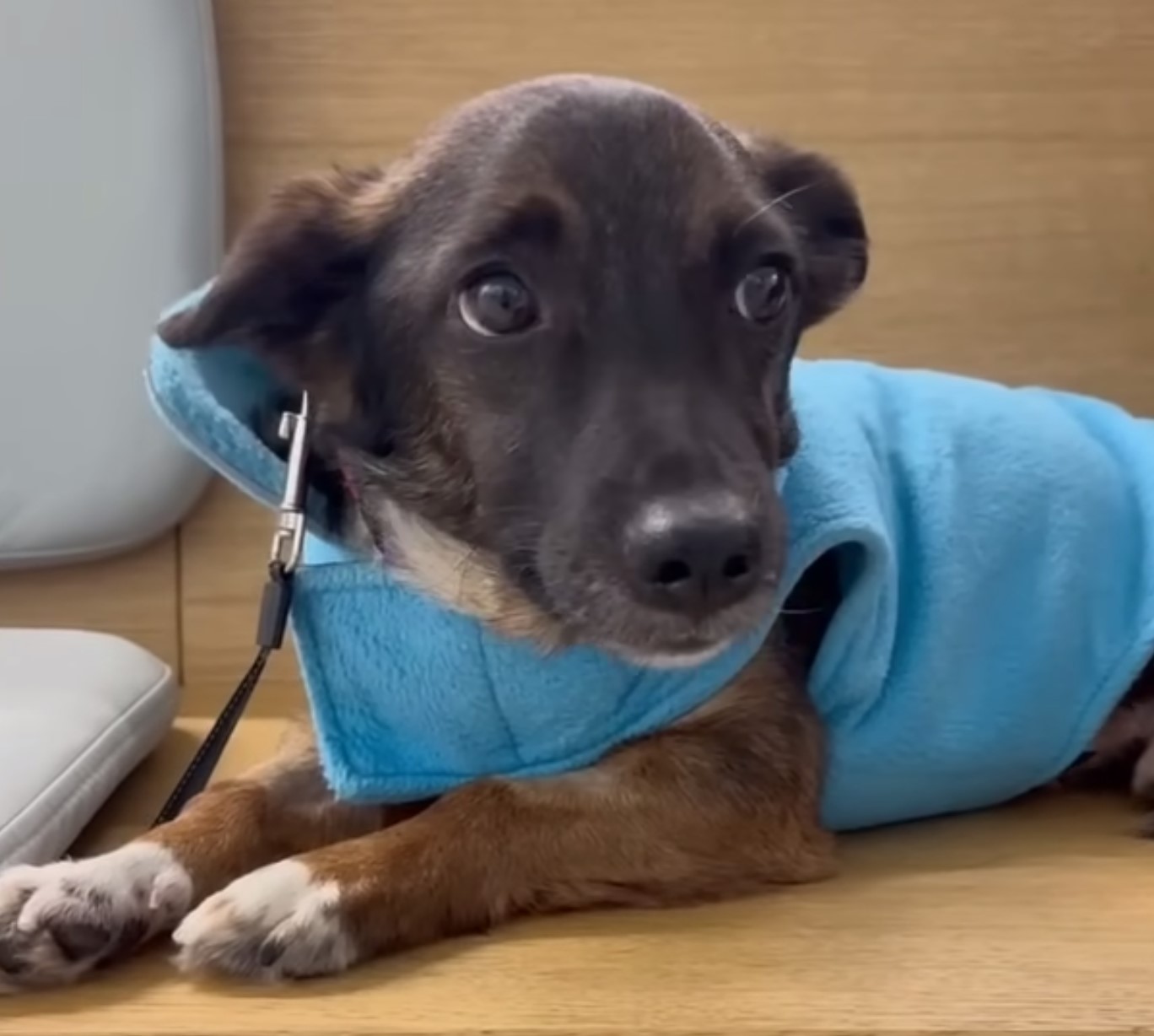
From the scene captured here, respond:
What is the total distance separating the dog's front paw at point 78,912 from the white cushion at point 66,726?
A: 95 mm

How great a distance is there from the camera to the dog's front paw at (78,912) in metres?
1.00

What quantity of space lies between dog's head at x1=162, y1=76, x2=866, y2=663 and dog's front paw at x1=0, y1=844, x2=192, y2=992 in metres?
0.28

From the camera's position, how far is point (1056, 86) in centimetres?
186

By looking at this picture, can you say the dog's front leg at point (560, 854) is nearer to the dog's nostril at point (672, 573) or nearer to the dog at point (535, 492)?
the dog at point (535, 492)

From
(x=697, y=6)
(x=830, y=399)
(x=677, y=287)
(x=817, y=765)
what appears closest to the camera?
(x=677, y=287)

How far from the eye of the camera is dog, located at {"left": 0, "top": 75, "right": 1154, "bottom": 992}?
3.36 ft

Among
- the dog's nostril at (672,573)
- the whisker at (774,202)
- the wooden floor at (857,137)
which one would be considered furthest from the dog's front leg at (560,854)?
the wooden floor at (857,137)

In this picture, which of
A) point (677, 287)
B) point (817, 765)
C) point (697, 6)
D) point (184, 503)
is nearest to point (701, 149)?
point (677, 287)

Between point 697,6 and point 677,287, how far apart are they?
2.74 feet

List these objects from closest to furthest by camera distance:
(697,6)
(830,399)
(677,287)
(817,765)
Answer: (677,287) < (817,765) < (830,399) < (697,6)

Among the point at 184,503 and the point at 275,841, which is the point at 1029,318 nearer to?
the point at 184,503

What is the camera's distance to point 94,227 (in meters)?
1.81

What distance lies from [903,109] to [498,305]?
891 millimetres

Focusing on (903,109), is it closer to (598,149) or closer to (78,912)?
(598,149)
